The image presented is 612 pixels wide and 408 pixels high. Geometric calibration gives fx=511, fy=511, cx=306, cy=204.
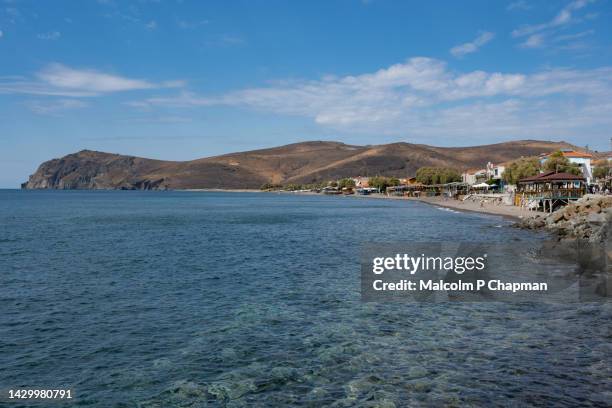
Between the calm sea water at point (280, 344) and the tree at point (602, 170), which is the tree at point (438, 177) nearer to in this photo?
the tree at point (602, 170)

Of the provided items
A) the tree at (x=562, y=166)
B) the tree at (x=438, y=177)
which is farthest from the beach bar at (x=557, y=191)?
the tree at (x=438, y=177)

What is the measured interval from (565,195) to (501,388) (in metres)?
65.5

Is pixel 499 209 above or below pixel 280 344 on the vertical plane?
above

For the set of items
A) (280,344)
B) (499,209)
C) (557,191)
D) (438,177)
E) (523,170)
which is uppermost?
(438,177)

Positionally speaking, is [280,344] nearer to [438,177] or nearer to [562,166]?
[562,166]

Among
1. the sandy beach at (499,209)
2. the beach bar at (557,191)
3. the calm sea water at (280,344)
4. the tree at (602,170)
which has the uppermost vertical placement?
the tree at (602,170)

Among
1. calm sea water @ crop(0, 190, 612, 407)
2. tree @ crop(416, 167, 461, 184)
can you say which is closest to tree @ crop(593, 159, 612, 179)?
tree @ crop(416, 167, 461, 184)

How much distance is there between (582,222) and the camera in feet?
142

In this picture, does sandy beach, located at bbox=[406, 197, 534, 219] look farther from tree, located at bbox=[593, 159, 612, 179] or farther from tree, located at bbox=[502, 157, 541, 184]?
tree, located at bbox=[593, 159, 612, 179]

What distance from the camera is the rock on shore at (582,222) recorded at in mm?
37638

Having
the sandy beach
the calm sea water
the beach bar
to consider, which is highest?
the beach bar

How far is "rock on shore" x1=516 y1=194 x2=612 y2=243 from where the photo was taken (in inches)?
1482

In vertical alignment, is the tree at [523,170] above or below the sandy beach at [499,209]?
above

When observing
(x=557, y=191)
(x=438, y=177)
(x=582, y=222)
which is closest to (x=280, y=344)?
(x=582, y=222)
